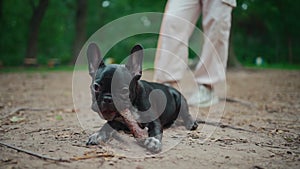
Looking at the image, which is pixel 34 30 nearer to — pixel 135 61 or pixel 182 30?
pixel 182 30

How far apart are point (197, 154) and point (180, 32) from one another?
2.48 meters

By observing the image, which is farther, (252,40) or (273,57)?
(252,40)

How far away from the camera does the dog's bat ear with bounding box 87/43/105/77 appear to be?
2.78 m

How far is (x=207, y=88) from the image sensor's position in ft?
16.3

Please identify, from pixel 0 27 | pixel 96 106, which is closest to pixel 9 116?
pixel 96 106

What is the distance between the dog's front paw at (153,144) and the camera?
8.20ft

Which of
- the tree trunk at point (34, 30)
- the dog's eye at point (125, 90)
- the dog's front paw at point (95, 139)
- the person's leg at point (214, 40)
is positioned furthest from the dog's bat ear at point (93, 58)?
the tree trunk at point (34, 30)

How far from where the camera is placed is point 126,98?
259 cm

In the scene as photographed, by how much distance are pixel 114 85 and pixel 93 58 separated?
1.36 feet

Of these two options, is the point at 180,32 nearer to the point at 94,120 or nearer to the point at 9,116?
the point at 94,120

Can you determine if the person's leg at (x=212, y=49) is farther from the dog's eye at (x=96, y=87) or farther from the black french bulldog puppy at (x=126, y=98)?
the dog's eye at (x=96, y=87)

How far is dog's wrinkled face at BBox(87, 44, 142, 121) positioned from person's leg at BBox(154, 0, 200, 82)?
1839 mm

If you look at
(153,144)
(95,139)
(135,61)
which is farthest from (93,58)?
(153,144)

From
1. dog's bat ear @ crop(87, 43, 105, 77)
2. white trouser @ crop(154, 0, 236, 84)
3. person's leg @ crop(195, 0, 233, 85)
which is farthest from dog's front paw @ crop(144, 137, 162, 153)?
person's leg @ crop(195, 0, 233, 85)
